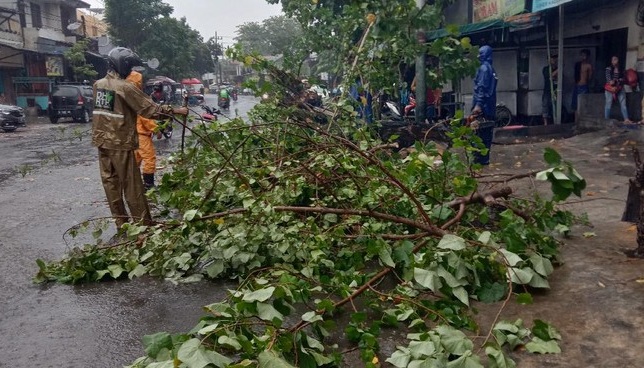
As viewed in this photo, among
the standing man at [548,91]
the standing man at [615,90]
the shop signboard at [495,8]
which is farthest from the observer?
the standing man at [548,91]

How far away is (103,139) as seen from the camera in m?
5.89

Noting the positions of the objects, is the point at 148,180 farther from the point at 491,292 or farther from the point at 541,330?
the point at 541,330

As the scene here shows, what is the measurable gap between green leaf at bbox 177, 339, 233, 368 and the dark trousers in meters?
3.58

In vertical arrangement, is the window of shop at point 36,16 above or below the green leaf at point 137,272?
above

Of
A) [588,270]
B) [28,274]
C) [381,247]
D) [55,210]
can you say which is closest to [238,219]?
[381,247]

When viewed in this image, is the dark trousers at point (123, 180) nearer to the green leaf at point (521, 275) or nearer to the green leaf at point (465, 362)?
the green leaf at point (521, 275)

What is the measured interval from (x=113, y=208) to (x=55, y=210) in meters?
1.74

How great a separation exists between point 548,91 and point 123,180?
1136cm

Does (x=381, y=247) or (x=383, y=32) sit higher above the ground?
(x=383, y=32)

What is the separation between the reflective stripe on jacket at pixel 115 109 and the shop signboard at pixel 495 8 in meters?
9.49

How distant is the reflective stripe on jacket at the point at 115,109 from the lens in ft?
19.2

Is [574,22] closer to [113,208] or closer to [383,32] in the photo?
[383,32]

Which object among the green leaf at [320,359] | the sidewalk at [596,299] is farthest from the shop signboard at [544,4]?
the green leaf at [320,359]

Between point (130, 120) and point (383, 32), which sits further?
point (383, 32)
